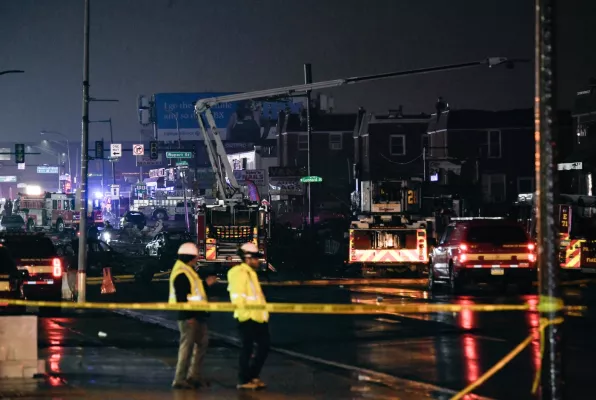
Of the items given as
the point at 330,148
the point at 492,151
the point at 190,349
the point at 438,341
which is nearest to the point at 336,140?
the point at 330,148

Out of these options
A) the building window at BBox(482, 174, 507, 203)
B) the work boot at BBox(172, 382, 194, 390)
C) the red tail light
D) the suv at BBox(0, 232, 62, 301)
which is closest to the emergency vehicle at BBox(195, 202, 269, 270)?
the suv at BBox(0, 232, 62, 301)

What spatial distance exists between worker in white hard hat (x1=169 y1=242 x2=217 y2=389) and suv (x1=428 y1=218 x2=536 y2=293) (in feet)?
51.7

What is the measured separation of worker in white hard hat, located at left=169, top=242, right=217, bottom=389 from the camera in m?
12.9

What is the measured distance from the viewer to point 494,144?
232ft

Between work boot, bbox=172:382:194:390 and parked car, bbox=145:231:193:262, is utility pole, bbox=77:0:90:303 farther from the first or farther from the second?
parked car, bbox=145:231:193:262

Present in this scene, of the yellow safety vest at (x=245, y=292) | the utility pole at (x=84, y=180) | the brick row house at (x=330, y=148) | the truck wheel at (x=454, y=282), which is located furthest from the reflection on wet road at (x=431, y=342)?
the brick row house at (x=330, y=148)

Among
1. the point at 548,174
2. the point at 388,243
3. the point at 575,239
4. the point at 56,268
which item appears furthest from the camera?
the point at 388,243

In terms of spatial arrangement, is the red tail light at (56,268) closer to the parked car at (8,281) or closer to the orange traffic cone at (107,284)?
the parked car at (8,281)

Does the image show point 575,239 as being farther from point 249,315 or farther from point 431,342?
point 249,315

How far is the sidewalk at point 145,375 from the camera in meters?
12.8

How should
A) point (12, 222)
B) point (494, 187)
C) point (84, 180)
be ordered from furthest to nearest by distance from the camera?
point (12, 222)
point (494, 187)
point (84, 180)

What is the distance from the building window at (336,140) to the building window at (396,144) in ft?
33.6

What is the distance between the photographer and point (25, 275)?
2411cm

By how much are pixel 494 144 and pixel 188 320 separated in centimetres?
5947
